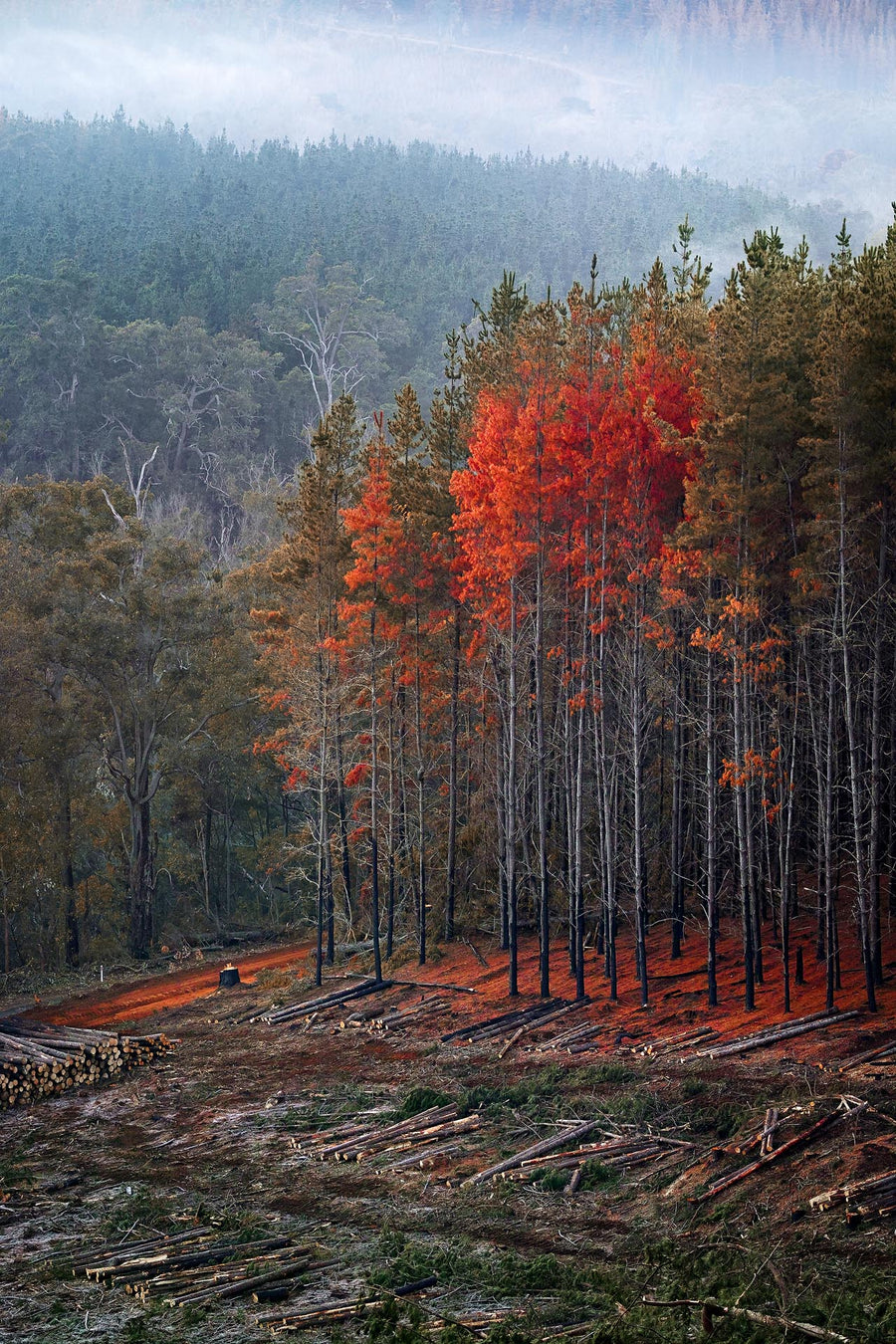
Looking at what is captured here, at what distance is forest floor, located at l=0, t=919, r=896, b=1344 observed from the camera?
10.6 m

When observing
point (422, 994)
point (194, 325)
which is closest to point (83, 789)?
point (422, 994)

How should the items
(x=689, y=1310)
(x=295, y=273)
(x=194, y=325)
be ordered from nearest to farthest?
(x=689, y=1310), (x=194, y=325), (x=295, y=273)

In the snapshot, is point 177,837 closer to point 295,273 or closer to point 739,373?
point 739,373

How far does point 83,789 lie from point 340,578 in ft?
38.5

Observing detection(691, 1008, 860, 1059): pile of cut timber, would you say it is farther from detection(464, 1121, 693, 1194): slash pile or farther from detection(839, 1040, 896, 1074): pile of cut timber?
detection(464, 1121, 693, 1194): slash pile

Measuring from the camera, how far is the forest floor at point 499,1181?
34.6ft

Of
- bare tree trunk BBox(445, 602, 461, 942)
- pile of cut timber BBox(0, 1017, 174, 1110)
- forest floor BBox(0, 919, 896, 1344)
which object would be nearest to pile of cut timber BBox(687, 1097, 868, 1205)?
forest floor BBox(0, 919, 896, 1344)

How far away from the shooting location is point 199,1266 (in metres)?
12.2

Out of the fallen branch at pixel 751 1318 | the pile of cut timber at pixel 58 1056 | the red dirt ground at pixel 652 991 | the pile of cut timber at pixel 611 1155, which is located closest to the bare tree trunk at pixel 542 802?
the red dirt ground at pixel 652 991

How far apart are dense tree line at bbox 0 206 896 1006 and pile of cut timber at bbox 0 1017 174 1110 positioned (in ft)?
23.2

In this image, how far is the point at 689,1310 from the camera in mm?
10039

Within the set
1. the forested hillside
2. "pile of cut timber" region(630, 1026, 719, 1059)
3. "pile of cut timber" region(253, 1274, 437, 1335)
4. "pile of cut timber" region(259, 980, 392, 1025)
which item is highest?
the forested hillside

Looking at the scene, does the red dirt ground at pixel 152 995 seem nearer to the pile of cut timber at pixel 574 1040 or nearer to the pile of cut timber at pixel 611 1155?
the pile of cut timber at pixel 574 1040

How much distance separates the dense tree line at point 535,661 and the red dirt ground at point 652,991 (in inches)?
17.7
